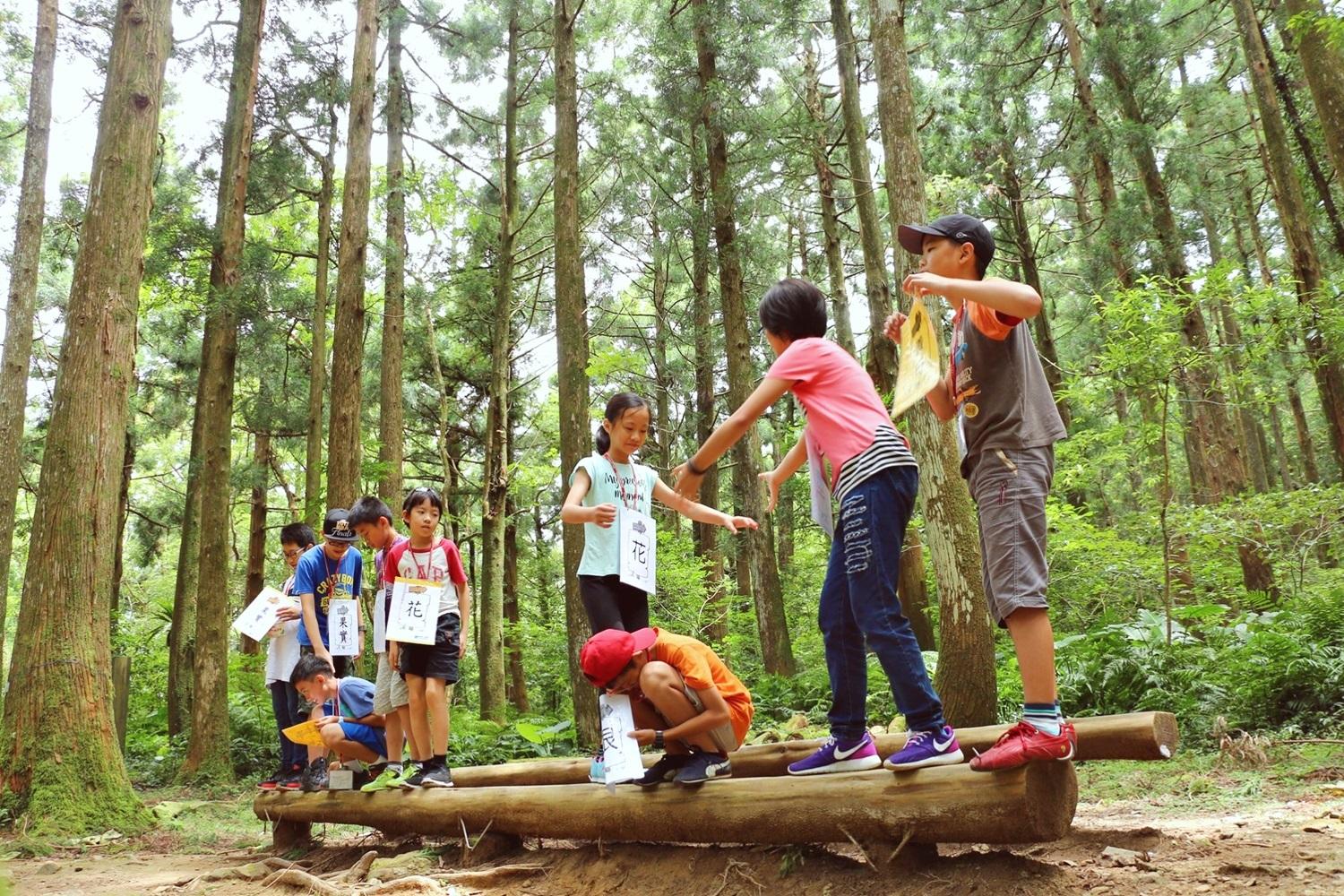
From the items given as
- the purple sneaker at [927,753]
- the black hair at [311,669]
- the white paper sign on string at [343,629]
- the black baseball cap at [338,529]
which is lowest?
the purple sneaker at [927,753]

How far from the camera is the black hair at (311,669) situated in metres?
6.01

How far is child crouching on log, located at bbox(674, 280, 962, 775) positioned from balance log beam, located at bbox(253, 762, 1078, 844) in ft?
0.45

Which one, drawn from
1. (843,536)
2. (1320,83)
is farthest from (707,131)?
(843,536)

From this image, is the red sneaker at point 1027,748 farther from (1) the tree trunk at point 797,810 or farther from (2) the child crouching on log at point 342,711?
(2) the child crouching on log at point 342,711

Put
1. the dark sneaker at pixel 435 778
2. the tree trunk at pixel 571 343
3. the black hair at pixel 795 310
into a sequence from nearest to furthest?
1. the black hair at pixel 795 310
2. the dark sneaker at pixel 435 778
3. the tree trunk at pixel 571 343

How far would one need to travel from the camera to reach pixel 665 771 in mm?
4156

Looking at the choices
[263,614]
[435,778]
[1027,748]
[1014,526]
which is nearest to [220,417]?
[263,614]

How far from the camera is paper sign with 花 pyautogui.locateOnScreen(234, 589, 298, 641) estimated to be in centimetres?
620

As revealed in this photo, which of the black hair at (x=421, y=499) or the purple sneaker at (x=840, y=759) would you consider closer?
the purple sneaker at (x=840, y=759)

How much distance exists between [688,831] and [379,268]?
17.4 meters

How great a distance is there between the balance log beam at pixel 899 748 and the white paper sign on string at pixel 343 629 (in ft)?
3.75

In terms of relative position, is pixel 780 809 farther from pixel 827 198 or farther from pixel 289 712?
pixel 827 198

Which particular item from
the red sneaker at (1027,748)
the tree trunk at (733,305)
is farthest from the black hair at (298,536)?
the tree trunk at (733,305)

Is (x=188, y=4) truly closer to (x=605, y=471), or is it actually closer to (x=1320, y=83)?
(x=605, y=471)
